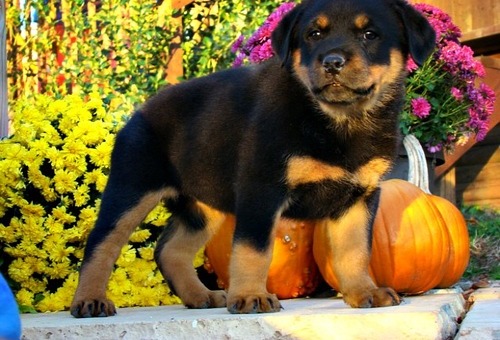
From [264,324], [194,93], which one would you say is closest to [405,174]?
[194,93]

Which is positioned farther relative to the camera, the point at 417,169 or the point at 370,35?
the point at 417,169

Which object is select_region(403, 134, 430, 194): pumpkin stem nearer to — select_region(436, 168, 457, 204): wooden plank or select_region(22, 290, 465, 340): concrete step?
select_region(22, 290, 465, 340): concrete step

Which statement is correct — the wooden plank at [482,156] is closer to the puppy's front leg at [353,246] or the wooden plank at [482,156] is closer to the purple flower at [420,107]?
the purple flower at [420,107]

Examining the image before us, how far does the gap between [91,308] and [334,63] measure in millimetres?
1305

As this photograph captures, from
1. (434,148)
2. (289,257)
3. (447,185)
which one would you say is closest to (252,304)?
(289,257)

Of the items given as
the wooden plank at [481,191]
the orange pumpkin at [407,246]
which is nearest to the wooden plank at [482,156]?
the wooden plank at [481,191]

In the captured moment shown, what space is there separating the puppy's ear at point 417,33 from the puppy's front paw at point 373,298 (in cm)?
86

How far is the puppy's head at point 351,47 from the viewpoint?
302cm

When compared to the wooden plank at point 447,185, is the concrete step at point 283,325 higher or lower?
higher

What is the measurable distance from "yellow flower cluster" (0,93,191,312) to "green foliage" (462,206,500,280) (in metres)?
2.06

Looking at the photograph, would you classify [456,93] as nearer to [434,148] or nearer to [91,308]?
[434,148]

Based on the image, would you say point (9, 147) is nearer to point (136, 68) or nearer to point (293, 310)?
point (293, 310)

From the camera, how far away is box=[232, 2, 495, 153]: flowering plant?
510 centimetres

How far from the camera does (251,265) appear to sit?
299cm
